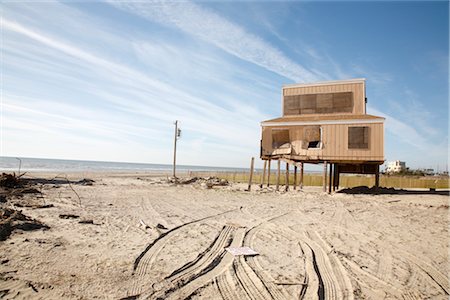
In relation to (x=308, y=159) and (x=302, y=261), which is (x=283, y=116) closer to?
(x=308, y=159)

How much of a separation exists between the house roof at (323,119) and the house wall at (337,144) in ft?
0.95

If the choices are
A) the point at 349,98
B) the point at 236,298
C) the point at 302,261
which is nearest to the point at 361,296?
the point at 302,261

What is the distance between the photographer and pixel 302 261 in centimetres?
632

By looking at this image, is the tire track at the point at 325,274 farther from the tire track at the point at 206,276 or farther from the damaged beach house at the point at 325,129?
the damaged beach house at the point at 325,129

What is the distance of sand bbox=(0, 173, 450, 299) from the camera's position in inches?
186

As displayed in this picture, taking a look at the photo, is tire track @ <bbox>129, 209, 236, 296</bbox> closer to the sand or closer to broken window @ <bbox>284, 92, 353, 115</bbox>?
the sand

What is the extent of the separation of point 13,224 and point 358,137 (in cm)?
2027

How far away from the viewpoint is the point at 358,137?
20719 mm

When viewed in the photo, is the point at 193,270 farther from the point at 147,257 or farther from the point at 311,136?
the point at 311,136

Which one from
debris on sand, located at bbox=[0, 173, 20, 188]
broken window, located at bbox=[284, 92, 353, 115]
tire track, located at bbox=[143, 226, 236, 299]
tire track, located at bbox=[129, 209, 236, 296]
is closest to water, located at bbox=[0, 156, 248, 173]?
debris on sand, located at bbox=[0, 173, 20, 188]

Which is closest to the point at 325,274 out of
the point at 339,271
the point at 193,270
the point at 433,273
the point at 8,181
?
the point at 339,271

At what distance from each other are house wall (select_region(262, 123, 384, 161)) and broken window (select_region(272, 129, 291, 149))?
30 centimetres

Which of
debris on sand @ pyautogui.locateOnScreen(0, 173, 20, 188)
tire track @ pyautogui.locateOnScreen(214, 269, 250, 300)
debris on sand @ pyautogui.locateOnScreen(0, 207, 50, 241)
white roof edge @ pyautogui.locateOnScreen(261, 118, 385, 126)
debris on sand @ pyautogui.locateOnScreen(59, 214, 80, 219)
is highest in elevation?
white roof edge @ pyautogui.locateOnScreen(261, 118, 385, 126)

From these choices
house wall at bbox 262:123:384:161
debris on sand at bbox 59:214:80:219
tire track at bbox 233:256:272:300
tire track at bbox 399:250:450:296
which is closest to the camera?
tire track at bbox 233:256:272:300
